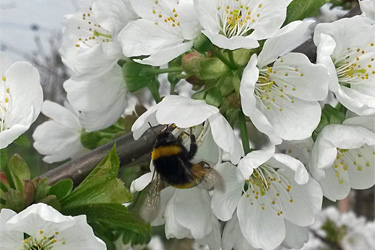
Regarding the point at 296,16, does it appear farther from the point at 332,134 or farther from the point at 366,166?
the point at 366,166

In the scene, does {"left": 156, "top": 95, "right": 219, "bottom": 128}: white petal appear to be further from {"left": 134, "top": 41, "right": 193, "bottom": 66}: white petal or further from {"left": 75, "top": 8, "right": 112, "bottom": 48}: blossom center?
{"left": 75, "top": 8, "right": 112, "bottom": 48}: blossom center

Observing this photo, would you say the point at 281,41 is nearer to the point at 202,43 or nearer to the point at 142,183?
the point at 202,43

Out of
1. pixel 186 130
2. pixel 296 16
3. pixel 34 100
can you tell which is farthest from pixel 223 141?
pixel 34 100

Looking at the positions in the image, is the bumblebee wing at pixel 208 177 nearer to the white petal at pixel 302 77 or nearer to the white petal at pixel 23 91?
the white petal at pixel 302 77

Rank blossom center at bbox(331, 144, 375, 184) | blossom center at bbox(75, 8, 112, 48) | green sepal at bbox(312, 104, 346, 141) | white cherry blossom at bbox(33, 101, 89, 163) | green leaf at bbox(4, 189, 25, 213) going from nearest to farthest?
green leaf at bbox(4, 189, 25, 213)
green sepal at bbox(312, 104, 346, 141)
blossom center at bbox(331, 144, 375, 184)
blossom center at bbox(75, 8, 112, 48)
white cherry blossom at bbox(33, 101, 89, 163)

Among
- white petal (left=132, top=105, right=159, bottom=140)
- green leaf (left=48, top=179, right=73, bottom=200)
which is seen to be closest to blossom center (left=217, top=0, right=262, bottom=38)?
white petal (left=132, top=105, right=159, bottom=140)

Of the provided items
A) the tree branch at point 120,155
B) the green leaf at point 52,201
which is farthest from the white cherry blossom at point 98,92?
the green leaf at point 52,201
